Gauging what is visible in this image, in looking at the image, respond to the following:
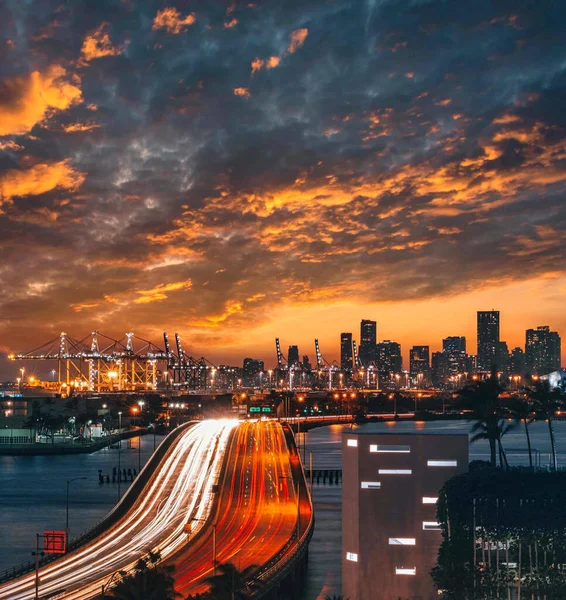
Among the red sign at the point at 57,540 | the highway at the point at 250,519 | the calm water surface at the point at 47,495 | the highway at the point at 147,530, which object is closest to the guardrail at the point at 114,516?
the highway at the point at 147,530

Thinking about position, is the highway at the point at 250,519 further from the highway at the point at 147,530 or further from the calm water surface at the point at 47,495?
the calm water surface at the point at 47,495

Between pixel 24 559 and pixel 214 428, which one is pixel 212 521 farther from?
pixel 214 428

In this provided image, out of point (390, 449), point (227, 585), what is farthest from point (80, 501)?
point (227, 585)

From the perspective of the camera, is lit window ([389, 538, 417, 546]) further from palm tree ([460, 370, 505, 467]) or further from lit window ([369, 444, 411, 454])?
palm tree ([460, 370, 505, 467])

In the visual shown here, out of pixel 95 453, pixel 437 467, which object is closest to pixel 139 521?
pixel 437 467

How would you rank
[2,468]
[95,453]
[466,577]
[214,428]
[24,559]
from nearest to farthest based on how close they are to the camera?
[466,577], [24,559], [2,468], [214,428], [95,453]

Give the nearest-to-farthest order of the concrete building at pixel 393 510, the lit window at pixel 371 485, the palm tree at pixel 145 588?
the palm tree at pixel 145 588 → the concrete building at pixel 393 510 → the lit window at pixel 371 485

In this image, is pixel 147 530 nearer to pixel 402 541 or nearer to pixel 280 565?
pixel 280 565

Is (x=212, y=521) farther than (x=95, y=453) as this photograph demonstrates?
No
